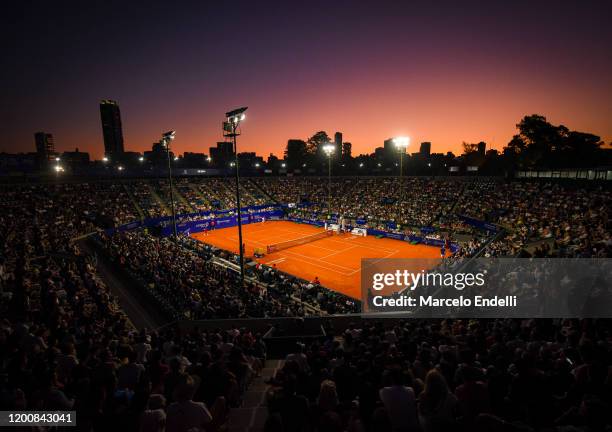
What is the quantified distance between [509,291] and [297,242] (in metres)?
26.9

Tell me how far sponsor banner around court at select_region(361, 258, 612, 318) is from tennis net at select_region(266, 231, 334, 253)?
1812cm

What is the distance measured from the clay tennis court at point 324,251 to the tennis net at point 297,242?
2.62 feet

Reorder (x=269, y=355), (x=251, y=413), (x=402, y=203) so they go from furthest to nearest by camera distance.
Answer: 1. (x=402, y=203)
2. (x=269, y=355)
3. (x=251, y=413)

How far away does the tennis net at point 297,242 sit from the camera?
35688mm

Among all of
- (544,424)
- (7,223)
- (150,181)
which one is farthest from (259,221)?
(544,424)

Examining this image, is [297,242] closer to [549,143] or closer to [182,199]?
[182,199]

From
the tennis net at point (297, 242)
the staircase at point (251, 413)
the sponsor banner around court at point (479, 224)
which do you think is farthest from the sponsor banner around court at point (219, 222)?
the staircase at point (251, 413)

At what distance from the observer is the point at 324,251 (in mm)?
35156

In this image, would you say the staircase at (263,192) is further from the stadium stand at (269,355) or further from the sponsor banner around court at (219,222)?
the stadium stand at (269,355)

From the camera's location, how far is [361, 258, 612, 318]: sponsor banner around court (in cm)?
1035

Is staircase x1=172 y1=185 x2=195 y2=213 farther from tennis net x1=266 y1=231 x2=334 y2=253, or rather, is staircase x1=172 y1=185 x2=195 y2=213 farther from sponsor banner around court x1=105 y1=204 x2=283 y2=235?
tennis net x1=266 y1=231 x2=334 y2=253

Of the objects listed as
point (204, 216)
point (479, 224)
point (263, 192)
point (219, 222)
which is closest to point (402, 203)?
point (479, 224)

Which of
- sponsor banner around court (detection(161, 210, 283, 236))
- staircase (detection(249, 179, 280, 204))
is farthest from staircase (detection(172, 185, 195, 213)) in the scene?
staircase (detection(249, 179, 280, 204))

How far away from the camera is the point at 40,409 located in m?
4.70
